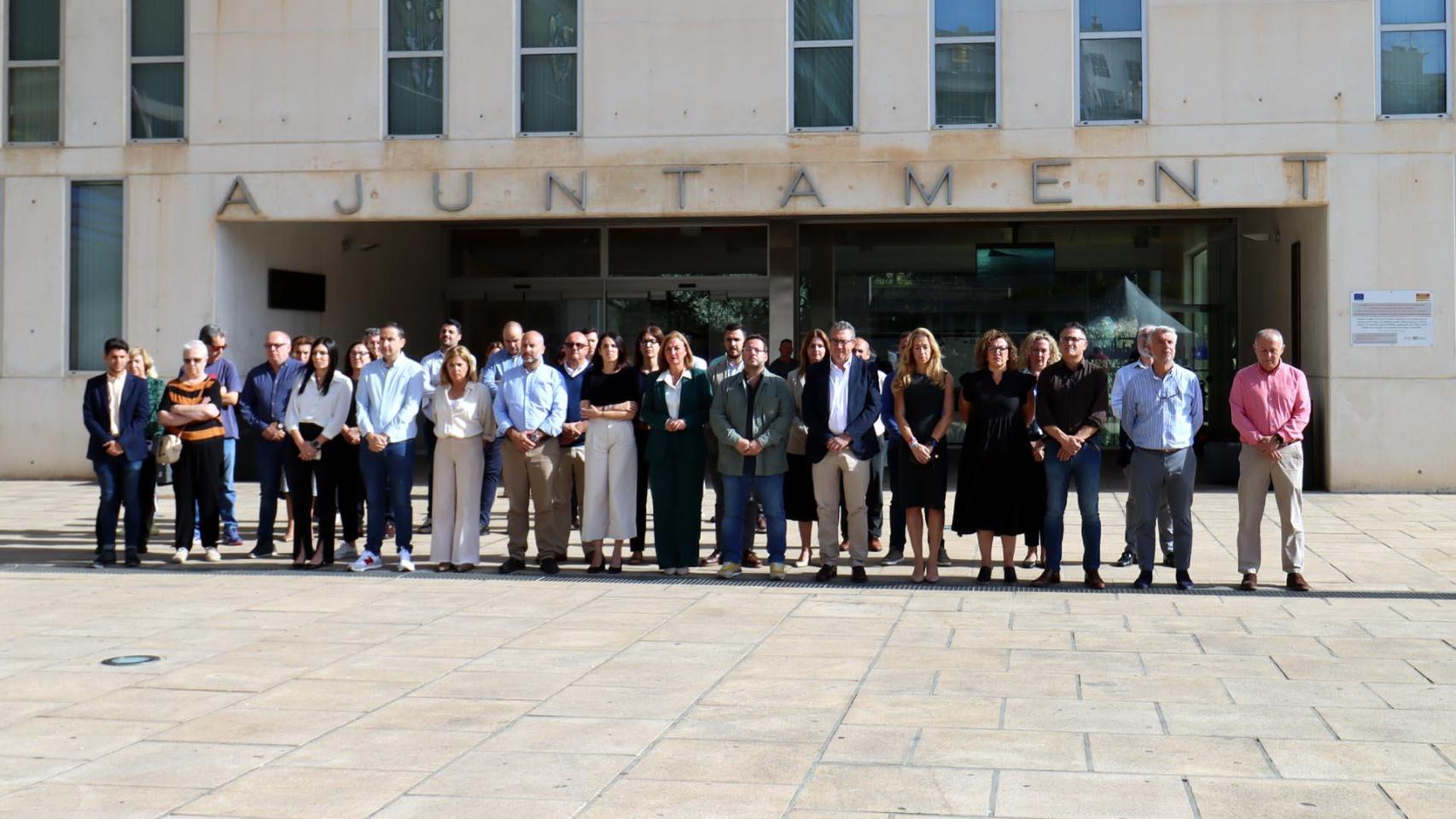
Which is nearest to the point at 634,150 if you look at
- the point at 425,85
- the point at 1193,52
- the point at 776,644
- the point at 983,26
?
the point at 425,85

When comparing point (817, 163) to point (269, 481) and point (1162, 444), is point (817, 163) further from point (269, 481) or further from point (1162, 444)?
point (1162, 444)

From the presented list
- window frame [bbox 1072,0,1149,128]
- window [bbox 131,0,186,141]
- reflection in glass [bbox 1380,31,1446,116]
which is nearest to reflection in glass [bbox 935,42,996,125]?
window frame [bbox 1072,0,1149,128]

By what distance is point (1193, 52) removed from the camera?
1717 centimetres

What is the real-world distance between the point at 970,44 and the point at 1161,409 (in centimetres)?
847

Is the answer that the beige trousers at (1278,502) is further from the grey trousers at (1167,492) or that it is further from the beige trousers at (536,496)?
the beige trousers at (536,496)

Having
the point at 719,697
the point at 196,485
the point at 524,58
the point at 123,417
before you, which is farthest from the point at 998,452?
the point at 524,58

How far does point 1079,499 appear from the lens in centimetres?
1033

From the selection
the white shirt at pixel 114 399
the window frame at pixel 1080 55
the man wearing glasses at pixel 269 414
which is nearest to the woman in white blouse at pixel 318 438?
the man wearing glasses at pixel 269 414

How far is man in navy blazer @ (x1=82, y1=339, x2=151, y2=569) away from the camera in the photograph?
1165 centimetres

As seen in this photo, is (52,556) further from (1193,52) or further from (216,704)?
(1193,52)

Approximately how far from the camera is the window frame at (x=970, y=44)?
17578 millimetres

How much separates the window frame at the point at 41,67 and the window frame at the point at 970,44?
1025 cm

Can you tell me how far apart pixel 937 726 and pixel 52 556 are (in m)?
8.44

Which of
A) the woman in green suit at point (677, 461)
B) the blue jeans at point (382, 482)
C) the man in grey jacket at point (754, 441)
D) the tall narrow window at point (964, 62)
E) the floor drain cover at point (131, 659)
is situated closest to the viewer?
the floor drain cover at point (131, 659)
